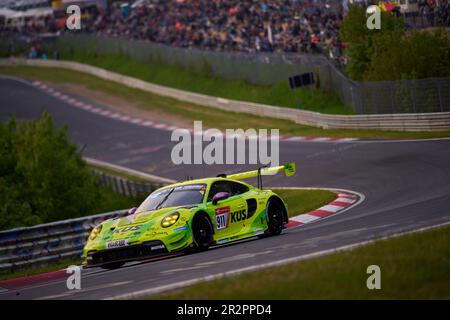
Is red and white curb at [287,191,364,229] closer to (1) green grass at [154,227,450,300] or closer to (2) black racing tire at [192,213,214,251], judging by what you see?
(2) black racing tire at [192,213,214,251]

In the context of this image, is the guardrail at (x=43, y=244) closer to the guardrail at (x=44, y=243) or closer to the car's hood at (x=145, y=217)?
the guardrail at (x=44, y=243)

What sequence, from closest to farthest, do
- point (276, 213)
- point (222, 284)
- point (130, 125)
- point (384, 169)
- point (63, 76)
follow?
1. point (222, 284)
2. point (276, 213)
3. point (384, 169)
4. point (130, 125)
5. point (63, 76)

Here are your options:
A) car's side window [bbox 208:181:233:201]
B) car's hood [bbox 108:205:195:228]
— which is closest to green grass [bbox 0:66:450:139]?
car's side window [bbox 208:181:233:201]

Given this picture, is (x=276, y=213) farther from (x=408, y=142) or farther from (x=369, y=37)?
(x=369, y=37)

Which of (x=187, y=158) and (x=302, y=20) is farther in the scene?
(x=302, y=20)

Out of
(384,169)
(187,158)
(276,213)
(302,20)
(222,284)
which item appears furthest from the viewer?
(302,20)

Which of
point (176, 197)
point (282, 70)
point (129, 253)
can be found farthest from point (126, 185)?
point (129, 253)

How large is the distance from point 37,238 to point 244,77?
30609 mm

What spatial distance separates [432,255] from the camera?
34.0 feet

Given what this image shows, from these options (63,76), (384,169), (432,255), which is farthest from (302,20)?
(432,255)

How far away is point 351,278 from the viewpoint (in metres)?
9.60

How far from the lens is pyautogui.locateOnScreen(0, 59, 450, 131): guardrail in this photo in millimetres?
33438

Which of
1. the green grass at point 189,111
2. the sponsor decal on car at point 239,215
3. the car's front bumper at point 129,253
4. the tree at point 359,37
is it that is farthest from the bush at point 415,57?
the car's front bumper at point 129,253

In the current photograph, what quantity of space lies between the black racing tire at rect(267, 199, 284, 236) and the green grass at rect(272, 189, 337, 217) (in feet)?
14.1
